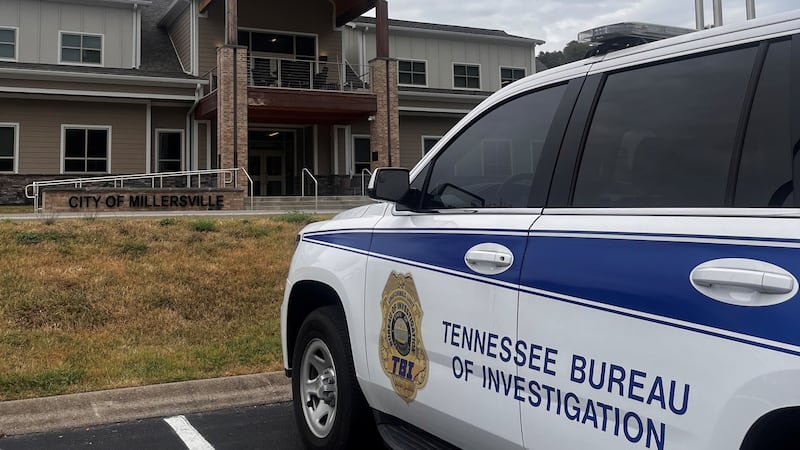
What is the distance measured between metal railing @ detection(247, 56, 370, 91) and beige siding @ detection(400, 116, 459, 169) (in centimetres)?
261

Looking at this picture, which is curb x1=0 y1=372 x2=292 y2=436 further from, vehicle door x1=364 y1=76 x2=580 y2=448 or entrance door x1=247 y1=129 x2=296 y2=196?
entrance door x1=247 y1=129 x2=296 y2=196

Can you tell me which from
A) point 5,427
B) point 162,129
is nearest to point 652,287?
point 5,427

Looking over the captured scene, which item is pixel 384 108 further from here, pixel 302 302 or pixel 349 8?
pixel 302 302

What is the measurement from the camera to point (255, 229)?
1072 centimetres

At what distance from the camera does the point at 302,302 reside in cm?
424

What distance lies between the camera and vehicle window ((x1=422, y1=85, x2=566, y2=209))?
2.78 metres

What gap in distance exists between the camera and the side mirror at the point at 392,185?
329 centimetres

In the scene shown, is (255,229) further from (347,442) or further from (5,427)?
(347,442)

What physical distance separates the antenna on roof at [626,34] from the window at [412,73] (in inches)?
956

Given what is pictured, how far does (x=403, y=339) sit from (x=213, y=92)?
18.3 meters

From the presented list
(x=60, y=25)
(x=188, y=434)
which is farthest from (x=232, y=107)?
(x=188, y=434)

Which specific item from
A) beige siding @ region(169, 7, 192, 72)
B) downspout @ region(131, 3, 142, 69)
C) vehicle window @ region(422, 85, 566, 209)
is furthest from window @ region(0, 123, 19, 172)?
vehicle window @ region(422, 85, 566, 209)

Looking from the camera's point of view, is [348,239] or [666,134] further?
[348,239]

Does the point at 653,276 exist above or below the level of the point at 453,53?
below
